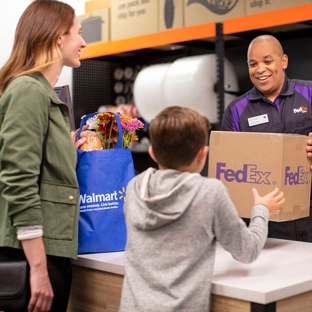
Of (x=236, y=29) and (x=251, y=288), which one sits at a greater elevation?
(x=236, y=29)

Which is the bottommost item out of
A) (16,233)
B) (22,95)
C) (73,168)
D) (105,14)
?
(16,233)

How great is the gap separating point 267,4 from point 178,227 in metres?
2.33

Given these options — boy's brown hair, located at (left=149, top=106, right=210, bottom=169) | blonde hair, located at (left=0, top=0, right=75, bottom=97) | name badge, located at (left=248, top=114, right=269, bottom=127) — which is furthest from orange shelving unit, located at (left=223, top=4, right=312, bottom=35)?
boy's brown hair, located at (left=149, top=106, right=210, bottom=169)

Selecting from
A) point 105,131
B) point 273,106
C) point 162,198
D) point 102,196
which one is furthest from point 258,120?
point 162,198

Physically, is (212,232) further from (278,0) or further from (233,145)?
(278,0)

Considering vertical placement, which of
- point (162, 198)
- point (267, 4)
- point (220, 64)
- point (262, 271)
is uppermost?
point (267, 4)

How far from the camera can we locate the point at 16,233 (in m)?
1.52

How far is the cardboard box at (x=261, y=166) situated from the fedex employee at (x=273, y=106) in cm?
51

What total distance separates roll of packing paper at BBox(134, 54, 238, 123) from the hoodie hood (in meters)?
2.45

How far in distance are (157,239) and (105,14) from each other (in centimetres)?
329

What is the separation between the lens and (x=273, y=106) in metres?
2.55

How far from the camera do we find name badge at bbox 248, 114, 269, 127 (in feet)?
8.28

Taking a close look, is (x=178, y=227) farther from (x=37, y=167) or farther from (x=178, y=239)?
(x=37, y=167)

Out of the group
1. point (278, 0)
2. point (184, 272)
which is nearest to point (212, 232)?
point (184, 272)
